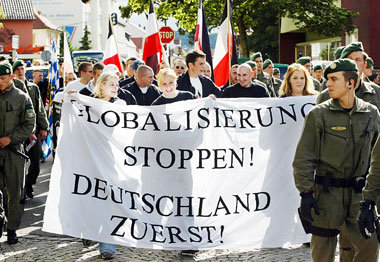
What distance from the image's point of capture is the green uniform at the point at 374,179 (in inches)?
179

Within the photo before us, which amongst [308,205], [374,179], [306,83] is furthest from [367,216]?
[306,83]

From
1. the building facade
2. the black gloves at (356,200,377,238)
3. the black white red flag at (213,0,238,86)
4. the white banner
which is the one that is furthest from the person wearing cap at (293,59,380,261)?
the building facade

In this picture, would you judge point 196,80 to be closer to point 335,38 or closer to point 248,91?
point 248,91

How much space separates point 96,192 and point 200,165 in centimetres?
106

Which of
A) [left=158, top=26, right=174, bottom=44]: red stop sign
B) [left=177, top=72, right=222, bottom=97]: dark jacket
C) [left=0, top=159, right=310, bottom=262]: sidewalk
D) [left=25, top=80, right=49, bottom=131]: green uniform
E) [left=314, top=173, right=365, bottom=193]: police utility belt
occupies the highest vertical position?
[left=158, top=26, right=174, bottom=44]: red stop sign

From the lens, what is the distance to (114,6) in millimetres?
132500

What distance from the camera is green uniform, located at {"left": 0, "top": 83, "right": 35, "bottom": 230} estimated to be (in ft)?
26.3

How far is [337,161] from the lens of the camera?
5289 millimetres

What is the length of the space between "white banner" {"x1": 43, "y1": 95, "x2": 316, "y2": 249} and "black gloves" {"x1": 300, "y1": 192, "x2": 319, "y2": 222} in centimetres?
178

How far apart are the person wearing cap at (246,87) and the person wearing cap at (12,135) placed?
260cm

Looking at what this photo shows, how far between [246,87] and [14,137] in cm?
295

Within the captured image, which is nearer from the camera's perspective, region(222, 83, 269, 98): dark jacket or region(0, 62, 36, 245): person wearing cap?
region(0, 62, 36, 245): person wearing cap

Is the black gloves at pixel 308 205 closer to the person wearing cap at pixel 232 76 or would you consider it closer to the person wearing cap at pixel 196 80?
the person wearing cap at pixel 196 80

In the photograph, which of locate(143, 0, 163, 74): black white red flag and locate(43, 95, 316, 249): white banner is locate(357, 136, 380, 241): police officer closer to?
locate(43, 95, 316, 249): white banner
